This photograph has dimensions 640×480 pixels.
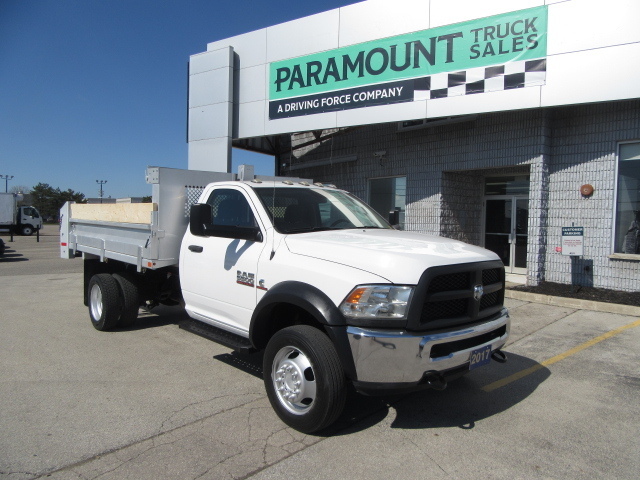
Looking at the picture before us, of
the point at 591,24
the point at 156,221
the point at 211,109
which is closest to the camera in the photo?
the point at 156,221

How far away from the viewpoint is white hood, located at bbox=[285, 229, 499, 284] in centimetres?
336

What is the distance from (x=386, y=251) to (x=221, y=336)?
203cm

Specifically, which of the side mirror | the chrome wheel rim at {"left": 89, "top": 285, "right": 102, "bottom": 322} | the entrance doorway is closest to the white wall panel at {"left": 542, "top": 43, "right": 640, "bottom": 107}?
the entrance doorway

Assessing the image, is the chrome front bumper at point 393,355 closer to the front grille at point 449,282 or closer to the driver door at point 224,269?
the front grille at point 449,282

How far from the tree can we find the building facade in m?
75.0

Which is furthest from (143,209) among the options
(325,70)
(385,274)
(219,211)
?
(325,70)

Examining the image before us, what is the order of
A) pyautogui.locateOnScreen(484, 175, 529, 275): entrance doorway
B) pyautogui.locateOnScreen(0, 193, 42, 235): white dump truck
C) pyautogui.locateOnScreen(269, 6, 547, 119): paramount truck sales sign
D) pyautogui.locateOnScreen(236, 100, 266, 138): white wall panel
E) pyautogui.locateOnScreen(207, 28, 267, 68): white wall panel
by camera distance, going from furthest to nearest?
pyautogui.locateOnScreen(0, 193, 42, 235): white dump truck, pyautogui.locateOnScreen(236, 100, 266, 138): white wall panel, pyautogui.locateOnScreen(207, 28, 267, 68): white wall panel, pyautogui.locateOnScreen(484, 175, 529, 275): entrance doorway, pyautogui.locateOnScreen(269, 6, 547, 119): paramount truck sales sign

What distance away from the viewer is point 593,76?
8219 mm

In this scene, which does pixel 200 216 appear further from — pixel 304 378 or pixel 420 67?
pixel 420 67

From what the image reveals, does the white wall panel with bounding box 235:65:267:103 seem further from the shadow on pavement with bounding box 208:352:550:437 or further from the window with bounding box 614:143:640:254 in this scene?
the shadow on pavement with bounding box 208:352:550:437

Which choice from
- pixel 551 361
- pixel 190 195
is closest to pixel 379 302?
pixel 551 361

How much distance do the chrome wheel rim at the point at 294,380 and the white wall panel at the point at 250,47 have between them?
10.6 meters

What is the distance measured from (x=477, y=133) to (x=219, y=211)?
7.17m

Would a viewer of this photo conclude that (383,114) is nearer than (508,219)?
Yes
